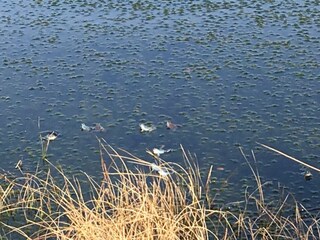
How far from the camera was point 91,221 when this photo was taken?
5.93 meters

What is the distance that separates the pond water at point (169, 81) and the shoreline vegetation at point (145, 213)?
58 cm

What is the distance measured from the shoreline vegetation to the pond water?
58cm

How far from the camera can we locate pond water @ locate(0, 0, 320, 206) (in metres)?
9.02

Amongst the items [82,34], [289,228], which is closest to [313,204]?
[289,228]

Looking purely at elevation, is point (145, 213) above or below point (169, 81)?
above

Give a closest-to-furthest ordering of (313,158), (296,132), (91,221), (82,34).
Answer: (91,221), (313,158), (296,132), (82,34)

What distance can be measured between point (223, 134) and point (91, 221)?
3883 mm

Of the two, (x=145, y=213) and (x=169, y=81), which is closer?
(x=145, y=213)

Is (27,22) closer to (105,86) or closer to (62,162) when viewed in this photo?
(105,86)

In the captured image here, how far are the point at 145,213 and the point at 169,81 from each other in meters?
5.34

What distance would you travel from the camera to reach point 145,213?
589 centimetres

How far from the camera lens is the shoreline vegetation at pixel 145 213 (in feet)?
19.5

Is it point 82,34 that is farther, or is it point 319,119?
point 82,34

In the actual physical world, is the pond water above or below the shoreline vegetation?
below
